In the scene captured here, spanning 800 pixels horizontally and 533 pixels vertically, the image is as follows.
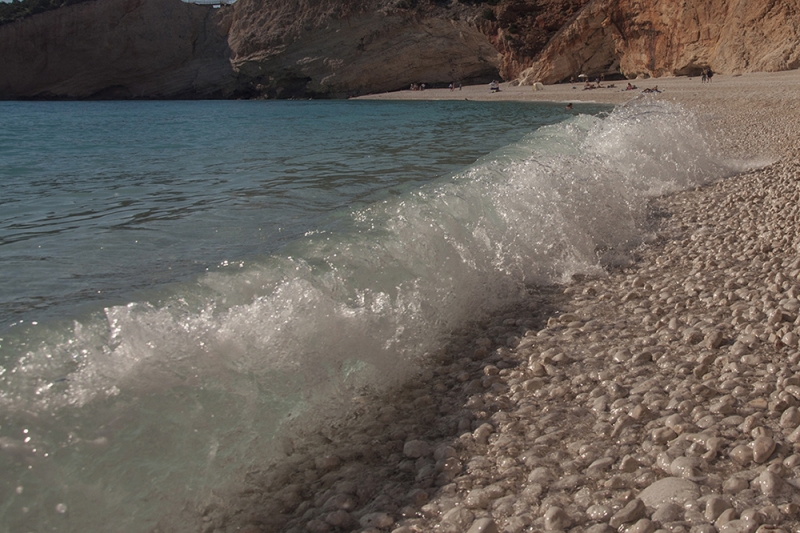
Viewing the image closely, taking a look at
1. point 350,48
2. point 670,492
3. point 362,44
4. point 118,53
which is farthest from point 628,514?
point 118,53

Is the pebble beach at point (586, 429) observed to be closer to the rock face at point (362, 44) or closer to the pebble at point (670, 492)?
the pebble at point (670, 492)

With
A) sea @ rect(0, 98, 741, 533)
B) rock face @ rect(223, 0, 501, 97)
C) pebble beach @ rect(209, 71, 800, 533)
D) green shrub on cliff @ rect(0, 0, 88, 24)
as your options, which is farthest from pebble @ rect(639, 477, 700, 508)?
green shrub on cliff @ rect(0, 0, 88, 24)

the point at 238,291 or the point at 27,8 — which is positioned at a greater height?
the point at 27,8

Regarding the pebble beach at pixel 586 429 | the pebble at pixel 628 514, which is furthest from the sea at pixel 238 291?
the pebble at pixel 628 514

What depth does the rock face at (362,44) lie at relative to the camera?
1444 inches

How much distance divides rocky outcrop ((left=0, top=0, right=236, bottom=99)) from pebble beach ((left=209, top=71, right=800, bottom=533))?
7366 cm

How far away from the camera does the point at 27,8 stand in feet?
241

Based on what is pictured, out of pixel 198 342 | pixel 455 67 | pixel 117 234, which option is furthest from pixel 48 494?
pixel 455 67

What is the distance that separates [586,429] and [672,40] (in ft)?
139

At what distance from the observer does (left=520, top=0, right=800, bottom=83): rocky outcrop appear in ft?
103

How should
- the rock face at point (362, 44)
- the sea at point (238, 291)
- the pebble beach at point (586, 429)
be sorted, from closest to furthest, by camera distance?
the pebble beach at point (586, 429) < the sea at point (238, 291) < the rock face at point (362, 44)

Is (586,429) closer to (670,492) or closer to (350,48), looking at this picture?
(670,492)

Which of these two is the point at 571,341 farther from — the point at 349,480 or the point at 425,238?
the point at 349,480

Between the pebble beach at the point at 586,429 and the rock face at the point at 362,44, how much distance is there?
3333 centimetres
